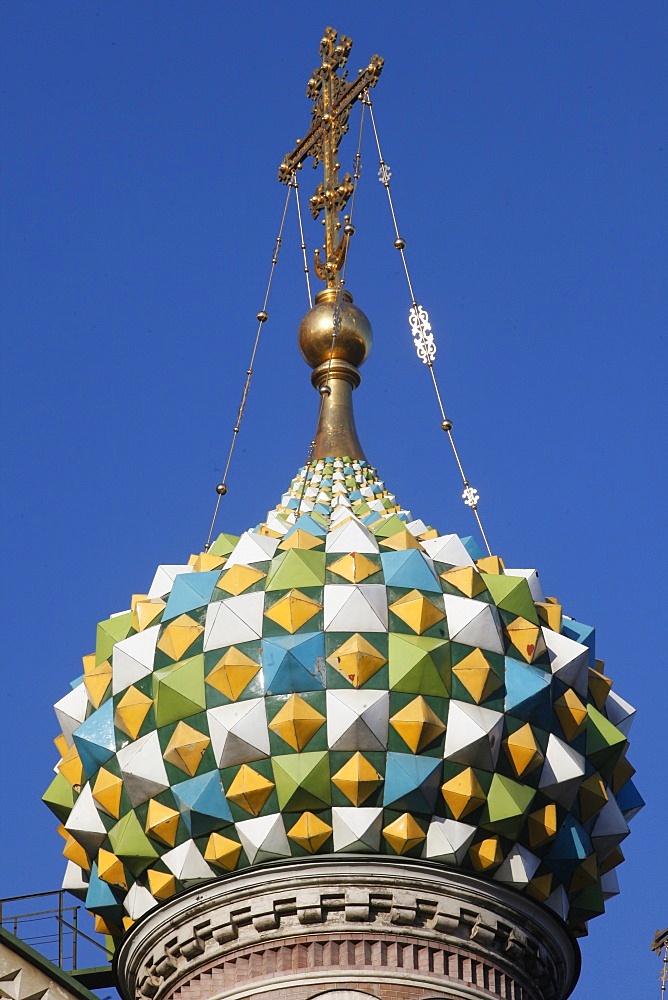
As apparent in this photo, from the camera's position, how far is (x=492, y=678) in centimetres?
1991

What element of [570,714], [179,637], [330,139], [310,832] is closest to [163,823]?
[310,832]

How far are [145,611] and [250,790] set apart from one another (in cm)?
255

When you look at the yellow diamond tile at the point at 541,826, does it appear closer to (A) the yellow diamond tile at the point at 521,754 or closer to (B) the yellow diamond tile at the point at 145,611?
(A) the yellow diamond tile at the point at 521,754

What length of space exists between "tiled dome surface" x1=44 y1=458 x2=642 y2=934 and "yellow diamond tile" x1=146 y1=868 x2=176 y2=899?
20 millimetres

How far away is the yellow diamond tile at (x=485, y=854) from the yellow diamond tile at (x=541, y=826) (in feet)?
1.56

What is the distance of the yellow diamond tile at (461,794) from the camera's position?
19.5 meters

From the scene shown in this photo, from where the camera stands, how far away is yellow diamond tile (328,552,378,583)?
20.3 m

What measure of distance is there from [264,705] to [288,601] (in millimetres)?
1027

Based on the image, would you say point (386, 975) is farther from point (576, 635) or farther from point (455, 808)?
point (576, 635)

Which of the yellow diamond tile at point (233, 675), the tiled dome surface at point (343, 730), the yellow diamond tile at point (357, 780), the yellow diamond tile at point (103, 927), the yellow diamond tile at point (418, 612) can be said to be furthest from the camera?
the yellow diamond tile at point (103, 927)

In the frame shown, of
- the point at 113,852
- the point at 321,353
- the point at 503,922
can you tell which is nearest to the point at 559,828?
the point at 503,922

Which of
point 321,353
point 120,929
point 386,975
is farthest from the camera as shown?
point 321,353

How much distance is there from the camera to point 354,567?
20328 millimetres

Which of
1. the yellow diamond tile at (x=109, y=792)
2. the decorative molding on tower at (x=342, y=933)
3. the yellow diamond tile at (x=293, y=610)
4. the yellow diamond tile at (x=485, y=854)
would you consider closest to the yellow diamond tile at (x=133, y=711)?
the yellow diamond tile at (x=109, y=792)
